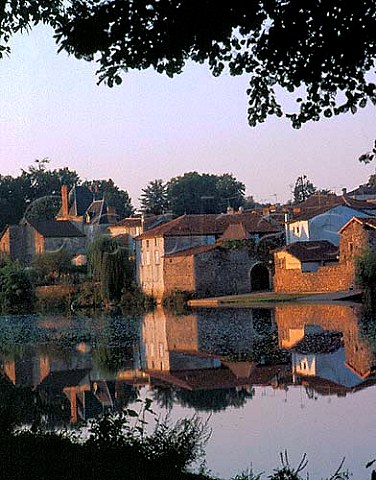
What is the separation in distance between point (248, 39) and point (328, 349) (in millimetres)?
12148

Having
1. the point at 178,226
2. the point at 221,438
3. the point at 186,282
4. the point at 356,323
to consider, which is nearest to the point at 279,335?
the point at 356,323

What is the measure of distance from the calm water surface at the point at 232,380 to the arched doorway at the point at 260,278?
1485 centimetres

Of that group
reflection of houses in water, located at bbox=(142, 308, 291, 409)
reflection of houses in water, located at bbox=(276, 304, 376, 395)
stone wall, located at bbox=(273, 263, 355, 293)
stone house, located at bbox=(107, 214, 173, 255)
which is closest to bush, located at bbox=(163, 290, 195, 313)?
stone wall, located at bbox=(273, 263, 355, 293)

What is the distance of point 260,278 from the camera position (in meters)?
44.1

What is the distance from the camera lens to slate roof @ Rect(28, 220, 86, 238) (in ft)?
191

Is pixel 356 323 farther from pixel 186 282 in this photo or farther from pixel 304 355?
pixel 186 282

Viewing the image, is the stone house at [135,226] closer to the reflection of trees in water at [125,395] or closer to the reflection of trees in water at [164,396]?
the reflection of trees in water at [125,395]

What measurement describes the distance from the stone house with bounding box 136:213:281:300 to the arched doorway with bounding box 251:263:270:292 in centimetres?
93

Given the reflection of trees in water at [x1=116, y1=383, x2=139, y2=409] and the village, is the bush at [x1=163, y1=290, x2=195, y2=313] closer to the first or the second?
the village

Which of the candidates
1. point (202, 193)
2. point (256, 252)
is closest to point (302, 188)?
point (202, 193)

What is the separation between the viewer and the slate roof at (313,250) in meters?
39.9

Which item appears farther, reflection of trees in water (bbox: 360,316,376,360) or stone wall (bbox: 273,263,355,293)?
stone wall (bbox: 273,263,355,293)

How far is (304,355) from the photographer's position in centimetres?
1753

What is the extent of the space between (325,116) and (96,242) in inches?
1457
